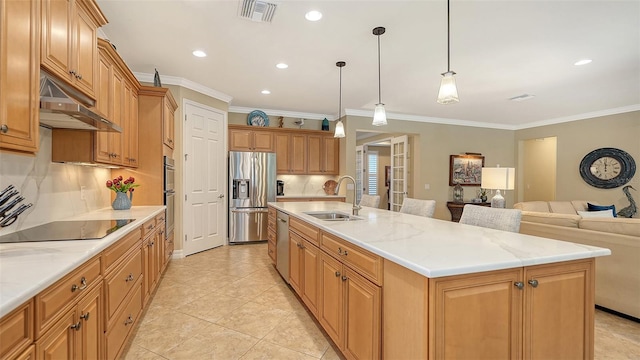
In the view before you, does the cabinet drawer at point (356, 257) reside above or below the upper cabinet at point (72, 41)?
below

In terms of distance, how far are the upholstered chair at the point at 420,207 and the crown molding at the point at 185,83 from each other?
11.6 ft

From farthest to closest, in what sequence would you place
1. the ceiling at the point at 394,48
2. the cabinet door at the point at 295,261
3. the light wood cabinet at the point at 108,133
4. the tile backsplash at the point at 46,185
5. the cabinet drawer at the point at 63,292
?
1. the cabinet door at the point at 295,261
2. the ceiling at the point at 394,48
3. the light wood cabinet at the point at 108,133
4. the tile backsplash at the point at 46,185
5. the cabinet drawer at the point at 63,292

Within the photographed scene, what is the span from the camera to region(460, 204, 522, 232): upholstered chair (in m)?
1.93

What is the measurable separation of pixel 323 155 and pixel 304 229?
145 inches

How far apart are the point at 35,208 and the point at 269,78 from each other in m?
2.99

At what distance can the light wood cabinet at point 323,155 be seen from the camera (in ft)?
19.8

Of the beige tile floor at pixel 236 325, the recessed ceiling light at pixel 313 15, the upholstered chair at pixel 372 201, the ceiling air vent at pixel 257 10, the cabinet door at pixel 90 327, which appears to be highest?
the recessed ceiling light at pixel 313 15

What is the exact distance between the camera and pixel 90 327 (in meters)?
1.38

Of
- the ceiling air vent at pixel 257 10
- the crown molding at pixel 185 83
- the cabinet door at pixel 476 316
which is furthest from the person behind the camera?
the crown molding at pixel 185 83

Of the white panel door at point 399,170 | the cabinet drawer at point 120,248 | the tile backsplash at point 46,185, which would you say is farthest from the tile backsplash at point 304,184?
the cabinet drawer at point 120,248

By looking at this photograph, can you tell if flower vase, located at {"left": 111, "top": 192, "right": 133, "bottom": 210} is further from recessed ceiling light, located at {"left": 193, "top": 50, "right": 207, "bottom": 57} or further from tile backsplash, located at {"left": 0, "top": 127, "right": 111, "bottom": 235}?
recessed ceiling light, located at {"left": 193, "top": 50, "right": 207, "bottom": 57}

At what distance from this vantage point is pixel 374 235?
1.73 meters

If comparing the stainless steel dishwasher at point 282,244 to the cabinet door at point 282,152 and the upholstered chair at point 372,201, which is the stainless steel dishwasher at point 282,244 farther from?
the cabinet door at point 282,152

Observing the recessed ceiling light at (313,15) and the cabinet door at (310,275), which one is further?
the recessed ceiling light at (313,15)
